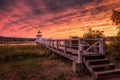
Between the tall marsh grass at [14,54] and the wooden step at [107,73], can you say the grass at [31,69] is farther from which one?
the wooden step at [107,73]

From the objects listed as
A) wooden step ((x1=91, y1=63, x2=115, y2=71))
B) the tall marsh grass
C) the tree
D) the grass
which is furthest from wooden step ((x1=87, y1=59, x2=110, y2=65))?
the tall marsh grass

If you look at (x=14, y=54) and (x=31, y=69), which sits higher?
(x=14, y=54)

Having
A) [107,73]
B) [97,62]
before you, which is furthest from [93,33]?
[107,73]

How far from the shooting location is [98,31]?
64.0 ft

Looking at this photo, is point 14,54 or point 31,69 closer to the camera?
point 31,69

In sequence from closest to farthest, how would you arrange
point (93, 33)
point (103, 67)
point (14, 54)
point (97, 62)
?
point (103, 67) → point (97, 62) → point (93, 33) → point (14, 54)

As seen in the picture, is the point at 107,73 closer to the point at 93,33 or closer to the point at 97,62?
the point at 97,62

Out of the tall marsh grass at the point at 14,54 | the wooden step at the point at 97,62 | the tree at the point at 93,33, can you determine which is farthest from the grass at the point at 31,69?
the tree at the point at 93,33

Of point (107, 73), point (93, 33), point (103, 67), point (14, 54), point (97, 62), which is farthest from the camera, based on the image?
point (14, 54)

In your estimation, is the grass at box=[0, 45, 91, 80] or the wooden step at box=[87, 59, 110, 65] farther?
the grass at box=[0, 45, 91, 80]

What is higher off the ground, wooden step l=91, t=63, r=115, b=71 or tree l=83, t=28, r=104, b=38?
tree l=83, t=28, r=104, b=38

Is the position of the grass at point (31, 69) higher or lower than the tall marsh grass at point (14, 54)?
lower

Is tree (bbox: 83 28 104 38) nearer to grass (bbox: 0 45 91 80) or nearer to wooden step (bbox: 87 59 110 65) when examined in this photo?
grass (bbox: 0 45 91 80)

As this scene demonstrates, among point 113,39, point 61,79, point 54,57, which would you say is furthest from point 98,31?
point 61,79
